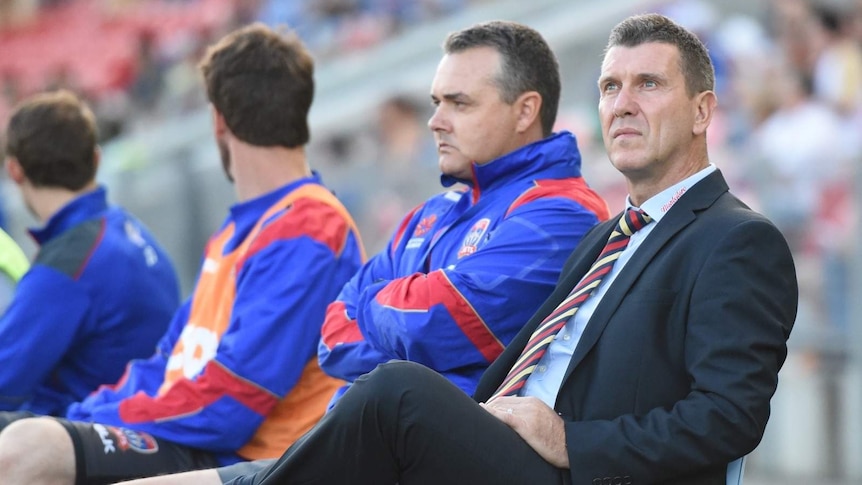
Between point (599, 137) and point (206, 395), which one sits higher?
Answer: point (599, 137)

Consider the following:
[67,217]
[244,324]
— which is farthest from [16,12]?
[244,324]

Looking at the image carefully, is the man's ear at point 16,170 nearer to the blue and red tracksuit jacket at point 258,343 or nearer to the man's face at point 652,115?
the blue and red tracksuit jacket at point 258,343

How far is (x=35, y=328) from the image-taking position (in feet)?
15.7

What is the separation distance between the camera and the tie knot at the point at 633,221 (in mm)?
3512

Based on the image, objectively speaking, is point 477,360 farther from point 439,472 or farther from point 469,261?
point 439,472

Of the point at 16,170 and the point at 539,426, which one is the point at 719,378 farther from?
the point at 16,170

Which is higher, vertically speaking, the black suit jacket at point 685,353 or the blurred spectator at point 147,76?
the black suit jacket at point 685,353

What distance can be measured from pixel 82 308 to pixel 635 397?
7.66ft

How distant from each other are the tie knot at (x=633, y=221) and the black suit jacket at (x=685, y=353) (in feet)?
0.28

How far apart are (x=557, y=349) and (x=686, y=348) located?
38cm

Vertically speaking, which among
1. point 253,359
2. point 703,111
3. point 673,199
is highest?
point 703,111

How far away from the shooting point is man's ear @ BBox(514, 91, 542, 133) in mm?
4184

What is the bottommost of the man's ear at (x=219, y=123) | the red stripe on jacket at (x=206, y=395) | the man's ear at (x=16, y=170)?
the red stripe on jacket at (x=206, y=395)

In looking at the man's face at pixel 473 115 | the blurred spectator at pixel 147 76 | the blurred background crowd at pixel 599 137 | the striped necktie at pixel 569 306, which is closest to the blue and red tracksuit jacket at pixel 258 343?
the man's face at pixel 473 115
